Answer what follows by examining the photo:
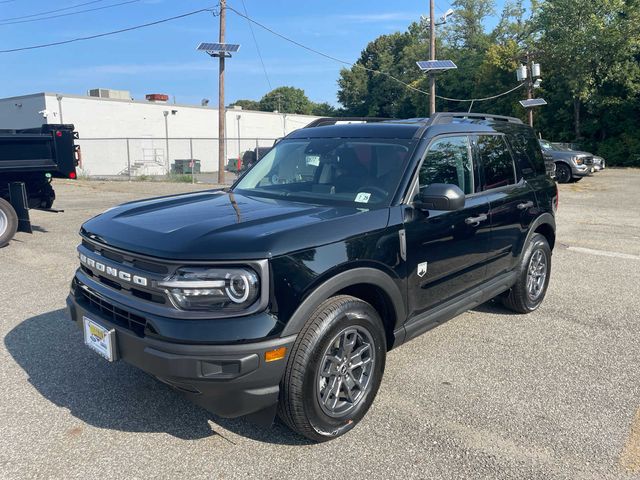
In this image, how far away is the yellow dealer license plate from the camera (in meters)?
2.83

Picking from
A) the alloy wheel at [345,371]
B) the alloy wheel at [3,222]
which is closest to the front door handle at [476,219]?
the alloy wheel at [345,371]

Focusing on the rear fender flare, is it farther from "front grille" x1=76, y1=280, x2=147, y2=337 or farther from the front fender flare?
"front grille" x1=76, y1=280, x2=147, y2=337

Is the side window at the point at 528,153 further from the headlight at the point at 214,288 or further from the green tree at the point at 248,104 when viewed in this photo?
the green tree at the point at 248,104

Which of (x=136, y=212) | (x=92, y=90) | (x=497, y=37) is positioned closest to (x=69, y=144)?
(x=136, y=212)

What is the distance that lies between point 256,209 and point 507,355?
7.88ft

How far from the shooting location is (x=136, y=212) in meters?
3.44

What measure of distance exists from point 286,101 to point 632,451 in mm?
101562

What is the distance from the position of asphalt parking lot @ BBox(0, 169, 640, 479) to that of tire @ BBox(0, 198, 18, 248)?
10.7 feet

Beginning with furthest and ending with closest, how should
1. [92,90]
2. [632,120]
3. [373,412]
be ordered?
[92,90] → [632,120] → [373,412]

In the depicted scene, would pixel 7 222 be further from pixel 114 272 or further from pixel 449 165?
pixel 449 165

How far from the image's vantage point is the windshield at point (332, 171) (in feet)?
11.7

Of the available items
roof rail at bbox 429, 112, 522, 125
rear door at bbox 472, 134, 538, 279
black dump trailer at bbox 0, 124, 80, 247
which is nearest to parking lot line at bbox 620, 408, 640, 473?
rear door at bbox 472, 134, 538, 279

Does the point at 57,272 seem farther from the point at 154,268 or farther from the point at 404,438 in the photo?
the point at 404,438

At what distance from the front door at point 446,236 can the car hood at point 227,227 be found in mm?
387
